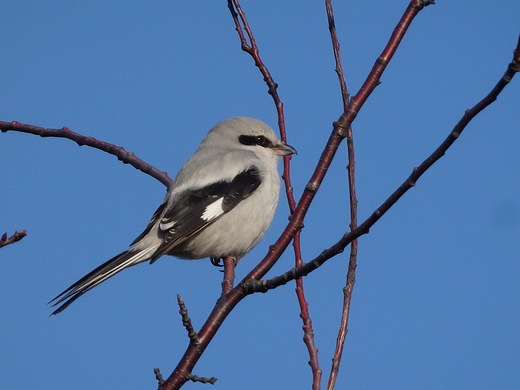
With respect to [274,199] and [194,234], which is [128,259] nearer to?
[194,234]

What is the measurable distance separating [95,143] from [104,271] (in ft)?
2.95

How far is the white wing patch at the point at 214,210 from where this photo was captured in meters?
3.30

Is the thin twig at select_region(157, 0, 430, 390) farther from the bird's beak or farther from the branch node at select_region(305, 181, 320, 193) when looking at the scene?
the bird's beak

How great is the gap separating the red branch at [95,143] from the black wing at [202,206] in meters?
0.54

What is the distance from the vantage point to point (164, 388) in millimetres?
1816

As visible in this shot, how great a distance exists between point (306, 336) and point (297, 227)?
432mm

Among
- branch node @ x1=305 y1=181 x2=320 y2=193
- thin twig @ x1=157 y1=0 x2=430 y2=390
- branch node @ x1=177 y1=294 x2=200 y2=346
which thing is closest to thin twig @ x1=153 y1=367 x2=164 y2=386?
thin twig @ x1=157 y1=0 x2=430 y2=390

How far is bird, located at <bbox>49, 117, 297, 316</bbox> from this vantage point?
320cm

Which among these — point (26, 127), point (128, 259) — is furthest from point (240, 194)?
point (26, 127)

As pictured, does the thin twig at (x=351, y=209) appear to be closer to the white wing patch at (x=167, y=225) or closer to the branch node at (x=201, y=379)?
the branch node at (x=201, y=379)

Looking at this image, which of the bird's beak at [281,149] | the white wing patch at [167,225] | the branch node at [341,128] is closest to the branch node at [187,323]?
the branch node at [341,128]

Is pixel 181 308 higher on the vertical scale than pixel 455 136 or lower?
lower

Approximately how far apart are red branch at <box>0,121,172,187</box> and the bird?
0.86ft


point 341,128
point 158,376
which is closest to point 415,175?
point 341,128
